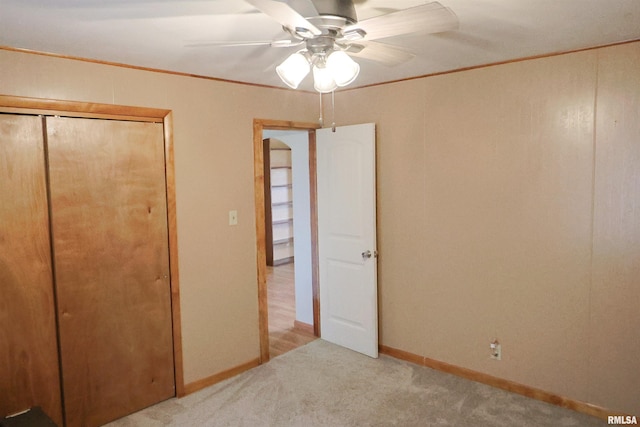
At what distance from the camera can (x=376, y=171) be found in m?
3.81

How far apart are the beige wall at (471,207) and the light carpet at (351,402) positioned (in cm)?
17

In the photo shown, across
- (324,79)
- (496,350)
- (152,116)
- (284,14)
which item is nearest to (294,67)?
(324,79)

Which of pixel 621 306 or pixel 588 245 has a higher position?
pixel 588 245

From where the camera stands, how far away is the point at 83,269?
108 inches

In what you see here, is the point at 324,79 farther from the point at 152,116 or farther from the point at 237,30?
the point at 152,116

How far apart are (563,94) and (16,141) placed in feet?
10.5

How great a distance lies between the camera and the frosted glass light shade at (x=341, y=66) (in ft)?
5.84

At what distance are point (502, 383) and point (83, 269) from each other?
9.53ft

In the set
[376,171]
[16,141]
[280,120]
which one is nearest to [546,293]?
[376,171]

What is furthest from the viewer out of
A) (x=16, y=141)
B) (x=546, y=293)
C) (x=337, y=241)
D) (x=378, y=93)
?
(x=337, y=241)

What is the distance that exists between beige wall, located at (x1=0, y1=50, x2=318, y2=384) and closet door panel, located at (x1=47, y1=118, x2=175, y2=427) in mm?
165

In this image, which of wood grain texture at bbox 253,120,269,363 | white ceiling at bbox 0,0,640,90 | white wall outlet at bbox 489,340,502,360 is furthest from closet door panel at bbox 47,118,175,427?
white wall outlet at bbox 489,340,502,360

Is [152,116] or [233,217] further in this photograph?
[233,217]

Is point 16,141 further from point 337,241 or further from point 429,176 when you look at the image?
point 429,176
